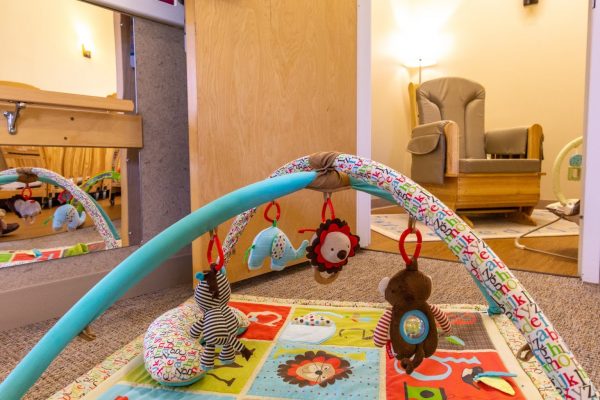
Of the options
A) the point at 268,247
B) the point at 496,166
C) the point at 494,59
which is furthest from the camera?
the point at 494,59

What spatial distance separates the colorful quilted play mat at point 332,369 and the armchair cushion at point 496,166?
1531 millimetres

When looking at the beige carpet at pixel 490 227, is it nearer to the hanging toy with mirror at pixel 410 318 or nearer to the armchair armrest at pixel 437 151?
the armchair armrest at pixel 437 151

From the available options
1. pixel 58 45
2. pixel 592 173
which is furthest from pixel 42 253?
pixel 592 173

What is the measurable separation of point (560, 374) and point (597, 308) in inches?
35.4

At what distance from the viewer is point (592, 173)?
1.41m

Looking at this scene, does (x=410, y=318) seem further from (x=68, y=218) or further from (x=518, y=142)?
(x=518, y=142)

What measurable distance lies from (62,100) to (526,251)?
1.95 meters

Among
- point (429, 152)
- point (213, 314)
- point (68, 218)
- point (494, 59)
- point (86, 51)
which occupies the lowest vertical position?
point (213, 314)

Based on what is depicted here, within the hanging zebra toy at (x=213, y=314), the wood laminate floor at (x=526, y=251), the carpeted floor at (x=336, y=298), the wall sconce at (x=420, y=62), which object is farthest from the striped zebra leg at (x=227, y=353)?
the wall sconce at (x=420, y=62)

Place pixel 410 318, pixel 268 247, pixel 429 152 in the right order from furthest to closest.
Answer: pixel 429 152 < pixel 268 247 < pixel 410 318

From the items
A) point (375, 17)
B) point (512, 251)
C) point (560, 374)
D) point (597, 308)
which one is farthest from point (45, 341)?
point (375, 17)

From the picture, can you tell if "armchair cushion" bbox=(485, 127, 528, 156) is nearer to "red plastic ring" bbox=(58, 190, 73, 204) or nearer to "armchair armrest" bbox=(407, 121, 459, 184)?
"armchair armrest" bbox=(407, 121, 459, 184)

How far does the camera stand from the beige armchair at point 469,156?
2508mm

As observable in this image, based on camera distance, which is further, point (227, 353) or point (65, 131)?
point (65, 131)
